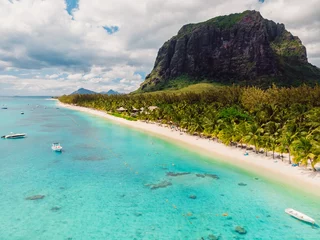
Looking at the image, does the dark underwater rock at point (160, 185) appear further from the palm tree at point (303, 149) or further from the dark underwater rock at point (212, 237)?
the palm tree at point (303, 149)

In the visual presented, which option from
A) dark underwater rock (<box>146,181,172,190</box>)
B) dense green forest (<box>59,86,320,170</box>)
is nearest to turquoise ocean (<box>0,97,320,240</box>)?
dark underwater rock (<box>146,181,172,190</box>)

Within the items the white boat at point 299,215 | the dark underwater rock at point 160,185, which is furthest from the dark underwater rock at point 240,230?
the dark underwater rock at point 160,185

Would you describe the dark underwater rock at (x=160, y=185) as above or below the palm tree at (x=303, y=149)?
below

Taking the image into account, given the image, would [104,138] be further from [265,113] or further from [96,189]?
[265,113]

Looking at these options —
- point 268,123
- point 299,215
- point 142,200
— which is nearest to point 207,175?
point 142,200

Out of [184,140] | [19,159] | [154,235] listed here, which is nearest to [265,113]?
[184,140]

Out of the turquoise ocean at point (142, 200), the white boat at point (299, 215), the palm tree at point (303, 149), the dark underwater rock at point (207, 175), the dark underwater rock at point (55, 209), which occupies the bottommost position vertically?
the dark underwater rock at point (55, 209)

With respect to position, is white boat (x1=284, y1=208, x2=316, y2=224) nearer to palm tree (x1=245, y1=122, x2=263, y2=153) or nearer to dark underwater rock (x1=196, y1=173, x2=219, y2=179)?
dark underwater rock (x1=196, y1=173, x2=219, y2=179)

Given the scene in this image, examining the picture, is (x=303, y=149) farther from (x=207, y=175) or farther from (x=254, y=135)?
(x=207, y=175)
